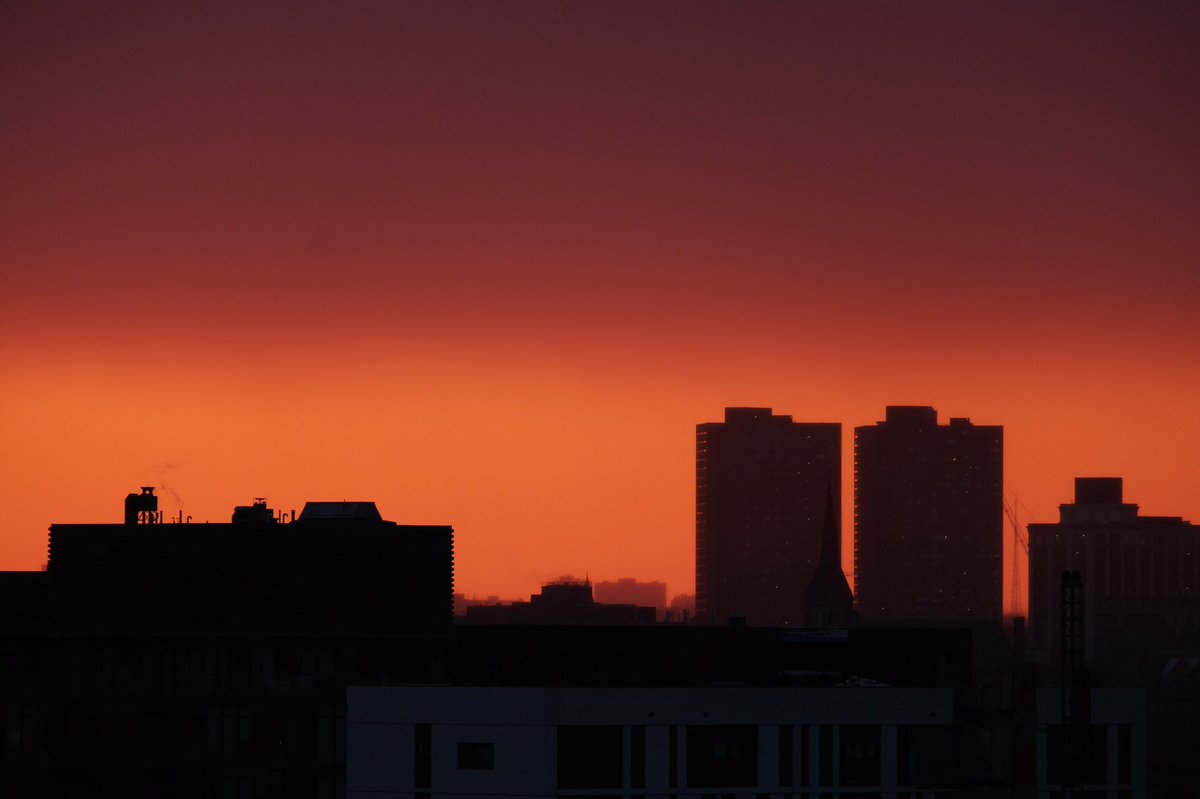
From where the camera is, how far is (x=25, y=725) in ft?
522

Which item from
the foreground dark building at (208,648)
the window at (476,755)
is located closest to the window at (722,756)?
the window at (476,755)

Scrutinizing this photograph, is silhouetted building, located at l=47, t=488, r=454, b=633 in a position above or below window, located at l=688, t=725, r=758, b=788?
above

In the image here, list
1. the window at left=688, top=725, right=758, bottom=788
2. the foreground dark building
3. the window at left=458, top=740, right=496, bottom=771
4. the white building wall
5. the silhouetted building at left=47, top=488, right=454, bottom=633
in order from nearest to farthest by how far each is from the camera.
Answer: the white building wall
the window at left=458, top=740, right=496, bottom=771
the window at left=688, top=725, right=758, bottom=788
the foreground dark building
the silhouetted building at left=47, top=488, right=454, bottom=633

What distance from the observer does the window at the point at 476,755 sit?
123438 millimetres

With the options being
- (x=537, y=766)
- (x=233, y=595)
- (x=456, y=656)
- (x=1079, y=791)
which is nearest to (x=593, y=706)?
(x=537, y=766)

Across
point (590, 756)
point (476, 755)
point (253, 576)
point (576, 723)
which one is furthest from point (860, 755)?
point (253, 576)

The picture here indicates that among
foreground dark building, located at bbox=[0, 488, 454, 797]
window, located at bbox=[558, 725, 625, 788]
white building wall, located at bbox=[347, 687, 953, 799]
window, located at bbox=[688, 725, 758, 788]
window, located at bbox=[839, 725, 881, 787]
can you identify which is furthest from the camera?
foreground dark building, located at bbox=[0, 488, 454, 797]

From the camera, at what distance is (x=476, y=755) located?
407 feet

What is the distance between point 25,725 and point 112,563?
46.8 feet

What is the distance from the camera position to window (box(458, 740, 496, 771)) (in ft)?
405

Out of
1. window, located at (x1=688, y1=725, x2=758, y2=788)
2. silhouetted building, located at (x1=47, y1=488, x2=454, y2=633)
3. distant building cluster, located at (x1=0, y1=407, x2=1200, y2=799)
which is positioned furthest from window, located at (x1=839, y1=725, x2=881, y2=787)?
silhouetted building, located at (x1=47, y1=488, x2=454, y2=633)

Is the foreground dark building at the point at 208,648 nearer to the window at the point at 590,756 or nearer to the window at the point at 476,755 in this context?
the window at the point at 476,755

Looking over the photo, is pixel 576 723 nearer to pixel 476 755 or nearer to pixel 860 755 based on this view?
pixel 476 755

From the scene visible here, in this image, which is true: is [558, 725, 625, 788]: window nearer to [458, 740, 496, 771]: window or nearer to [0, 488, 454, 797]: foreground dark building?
[458, 740, 496, 771]: window
